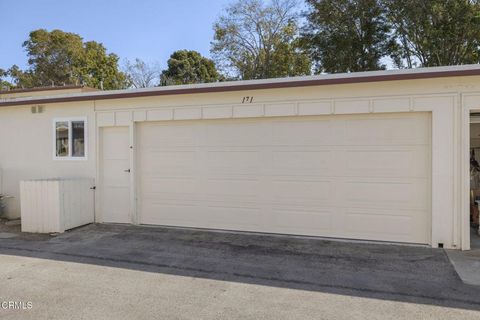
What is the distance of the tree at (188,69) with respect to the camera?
34.8 m

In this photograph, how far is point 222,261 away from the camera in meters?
5.78

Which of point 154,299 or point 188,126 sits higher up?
point 188,126

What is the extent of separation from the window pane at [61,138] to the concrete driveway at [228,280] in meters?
2.51

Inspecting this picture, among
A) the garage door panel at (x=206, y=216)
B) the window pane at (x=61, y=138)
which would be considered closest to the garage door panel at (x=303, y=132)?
the garage door panel at (x=206, y=216)

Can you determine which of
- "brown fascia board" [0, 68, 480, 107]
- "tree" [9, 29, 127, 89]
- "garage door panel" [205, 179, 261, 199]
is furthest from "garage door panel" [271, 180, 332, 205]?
"tree" [9, 29, 127, 89]

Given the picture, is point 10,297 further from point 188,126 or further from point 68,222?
point 188,126

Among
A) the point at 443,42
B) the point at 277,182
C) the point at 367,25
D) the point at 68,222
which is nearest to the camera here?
the point at 277,182

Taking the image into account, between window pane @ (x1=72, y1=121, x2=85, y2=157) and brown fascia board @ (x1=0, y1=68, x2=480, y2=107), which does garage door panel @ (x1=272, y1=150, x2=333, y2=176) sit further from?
window pane @ (x1=72, y1=121, x2=85, y2=157)

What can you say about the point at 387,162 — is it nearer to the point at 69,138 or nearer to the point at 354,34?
the point at 69,138

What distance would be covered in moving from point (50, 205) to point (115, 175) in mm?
1421

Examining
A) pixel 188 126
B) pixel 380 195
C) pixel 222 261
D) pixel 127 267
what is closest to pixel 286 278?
pixel 222 261

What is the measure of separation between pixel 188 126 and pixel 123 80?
27702 mm

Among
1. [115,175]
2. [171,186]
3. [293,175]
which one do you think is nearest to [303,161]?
[293,175]

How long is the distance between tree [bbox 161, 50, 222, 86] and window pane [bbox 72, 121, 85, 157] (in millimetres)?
25605
